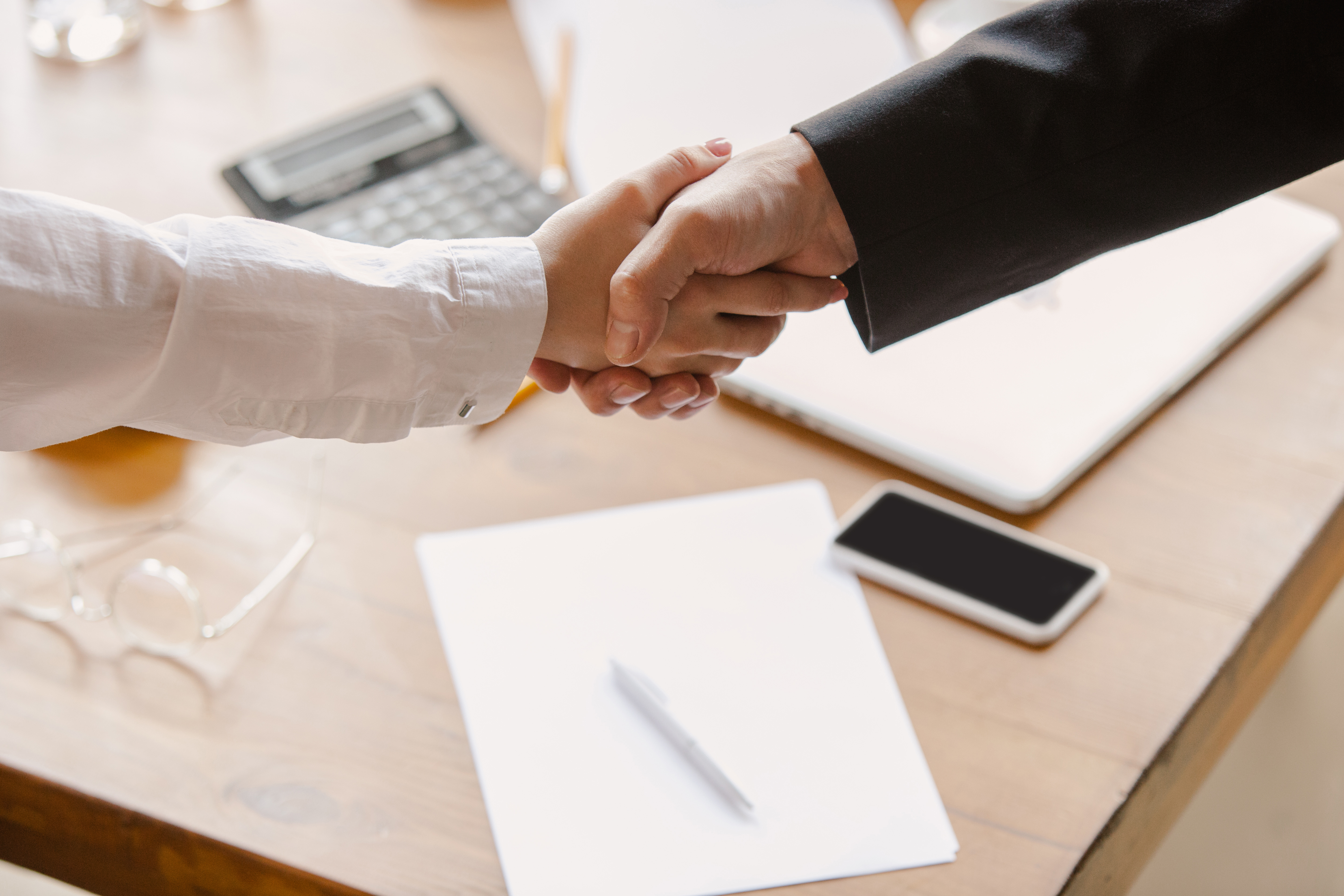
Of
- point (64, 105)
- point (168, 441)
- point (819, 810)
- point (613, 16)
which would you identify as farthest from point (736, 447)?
point (64, 105)

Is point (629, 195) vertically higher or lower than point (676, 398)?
higher

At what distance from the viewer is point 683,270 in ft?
2.38

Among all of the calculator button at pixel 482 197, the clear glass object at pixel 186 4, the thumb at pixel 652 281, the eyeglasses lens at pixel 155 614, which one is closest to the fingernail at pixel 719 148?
the thumb at pixel 652 281

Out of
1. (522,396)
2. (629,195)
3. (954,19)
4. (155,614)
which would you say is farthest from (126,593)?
(954,19)

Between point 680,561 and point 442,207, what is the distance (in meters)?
0.37

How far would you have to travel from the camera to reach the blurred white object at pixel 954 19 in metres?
1.07

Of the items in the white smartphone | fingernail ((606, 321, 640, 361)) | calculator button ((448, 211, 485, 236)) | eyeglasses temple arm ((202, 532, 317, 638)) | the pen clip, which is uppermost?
calculator button ((448, 211, 485, 236))

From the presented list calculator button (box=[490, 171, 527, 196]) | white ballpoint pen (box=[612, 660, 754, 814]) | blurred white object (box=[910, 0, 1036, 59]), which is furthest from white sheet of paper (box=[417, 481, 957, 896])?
blurred white object (box=[910, 0, 1036, 59])

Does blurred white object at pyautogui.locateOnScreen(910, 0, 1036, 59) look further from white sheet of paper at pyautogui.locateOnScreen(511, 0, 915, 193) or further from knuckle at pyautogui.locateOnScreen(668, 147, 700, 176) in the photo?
knuckle at pyautogui.locateOnScreen(668, 147, 700, 176)

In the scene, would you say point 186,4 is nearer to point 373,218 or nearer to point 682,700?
point 373,218

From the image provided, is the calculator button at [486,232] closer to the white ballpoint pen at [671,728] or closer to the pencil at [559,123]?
the pencil at [559,123]

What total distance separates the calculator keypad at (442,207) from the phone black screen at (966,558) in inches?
13.9

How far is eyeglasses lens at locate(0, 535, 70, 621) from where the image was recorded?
67 centimetres

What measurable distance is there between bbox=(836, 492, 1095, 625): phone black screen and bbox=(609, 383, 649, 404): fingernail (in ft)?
0.53
